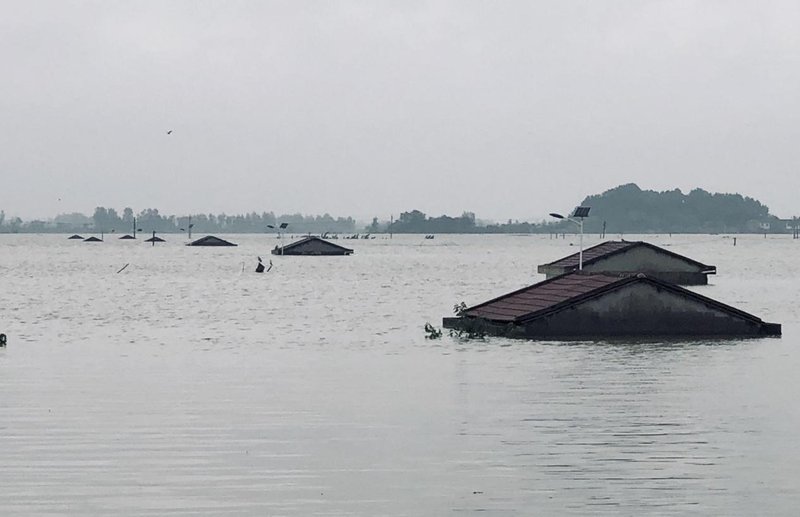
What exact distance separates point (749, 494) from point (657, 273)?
193 ft

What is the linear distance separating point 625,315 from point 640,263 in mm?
36393

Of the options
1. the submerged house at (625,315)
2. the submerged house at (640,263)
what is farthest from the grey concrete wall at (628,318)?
the submerged house at (640,263)

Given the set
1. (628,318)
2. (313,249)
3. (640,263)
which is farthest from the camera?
(313,249)

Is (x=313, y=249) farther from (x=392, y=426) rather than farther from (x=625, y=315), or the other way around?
(x=392, y=426)

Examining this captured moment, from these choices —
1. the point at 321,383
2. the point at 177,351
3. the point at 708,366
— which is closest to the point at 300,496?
the point at 321,383


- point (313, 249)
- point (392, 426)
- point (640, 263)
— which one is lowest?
point (313, 249)

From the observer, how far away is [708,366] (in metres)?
28.1

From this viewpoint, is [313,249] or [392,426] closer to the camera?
[392,426]

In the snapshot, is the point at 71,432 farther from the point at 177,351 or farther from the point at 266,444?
the point at 177,351

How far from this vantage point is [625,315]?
1359 inches

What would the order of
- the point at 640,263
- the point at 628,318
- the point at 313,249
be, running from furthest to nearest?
1. the point at 313,249
2. the point at 640,263
3. the point at 628,318

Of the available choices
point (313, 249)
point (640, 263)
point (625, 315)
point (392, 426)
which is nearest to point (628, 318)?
point (625, 315)

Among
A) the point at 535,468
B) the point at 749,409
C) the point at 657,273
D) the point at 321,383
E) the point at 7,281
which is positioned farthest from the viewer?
the point at 7,281

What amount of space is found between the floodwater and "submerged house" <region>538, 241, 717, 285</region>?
30.4m
